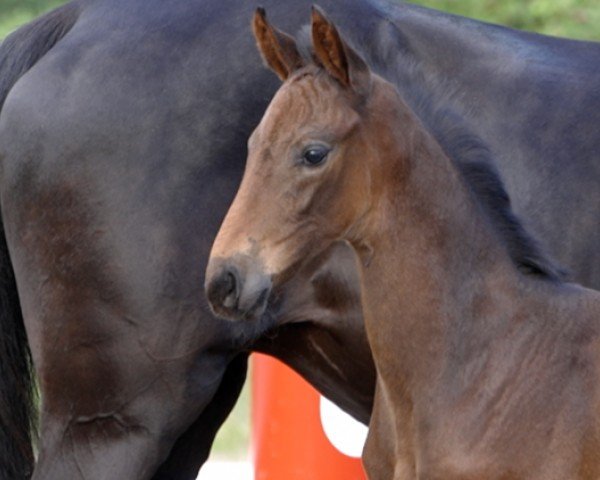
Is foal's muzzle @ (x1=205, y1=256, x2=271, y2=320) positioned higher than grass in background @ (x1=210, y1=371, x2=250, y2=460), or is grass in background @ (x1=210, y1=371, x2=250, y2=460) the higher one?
foal's muzzle @ (x1=205, y1=256, x2=271, y2=320)

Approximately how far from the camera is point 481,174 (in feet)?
11.9

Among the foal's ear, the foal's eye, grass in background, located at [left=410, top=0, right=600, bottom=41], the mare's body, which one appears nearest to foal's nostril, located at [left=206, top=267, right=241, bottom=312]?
the foal's eye

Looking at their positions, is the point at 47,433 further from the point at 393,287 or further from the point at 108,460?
the point at 393,287

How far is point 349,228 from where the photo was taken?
3447mm

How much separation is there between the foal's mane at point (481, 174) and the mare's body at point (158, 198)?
0.22m

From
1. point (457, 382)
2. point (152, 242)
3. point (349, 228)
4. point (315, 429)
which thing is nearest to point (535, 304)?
point (457, 382)

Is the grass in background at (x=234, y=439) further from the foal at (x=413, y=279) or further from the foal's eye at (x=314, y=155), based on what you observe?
the foal's eye at (x=314, y=155)

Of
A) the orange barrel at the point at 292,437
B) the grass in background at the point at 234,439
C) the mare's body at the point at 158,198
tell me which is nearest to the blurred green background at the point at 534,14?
the grass in background at the point at 234,439

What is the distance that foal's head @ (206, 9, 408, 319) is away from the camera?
3.29 metres

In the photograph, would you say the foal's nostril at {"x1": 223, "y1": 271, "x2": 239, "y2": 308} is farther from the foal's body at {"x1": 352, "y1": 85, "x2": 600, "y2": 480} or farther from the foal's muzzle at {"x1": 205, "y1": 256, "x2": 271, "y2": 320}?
the foal's body at {"x1": 352, "y1": 85, "x2": 600, "y2": 480}

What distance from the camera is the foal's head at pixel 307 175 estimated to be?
329 cm

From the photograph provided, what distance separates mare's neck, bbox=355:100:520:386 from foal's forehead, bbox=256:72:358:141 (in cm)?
17

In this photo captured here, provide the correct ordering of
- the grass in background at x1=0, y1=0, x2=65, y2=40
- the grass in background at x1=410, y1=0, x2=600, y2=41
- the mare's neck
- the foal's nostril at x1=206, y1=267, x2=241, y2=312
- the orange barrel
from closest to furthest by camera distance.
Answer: the foal's nostril at x1=206, y1=267, x2=241, y2=312, the mare's neck, the orange barrel, the grass in background at x1=410, y1=0, x2=600, y2=41, the grass in background at x1=0, y1=0, x2=65, y2=40

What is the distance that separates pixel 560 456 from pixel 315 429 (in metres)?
2.13
